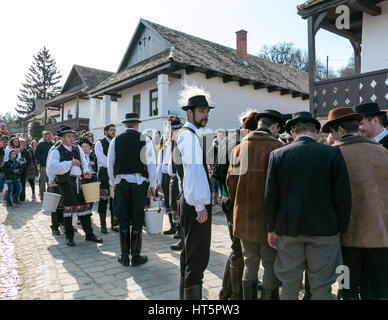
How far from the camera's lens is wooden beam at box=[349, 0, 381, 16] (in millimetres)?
8825

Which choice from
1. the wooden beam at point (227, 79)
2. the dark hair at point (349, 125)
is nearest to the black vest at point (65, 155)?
the dark hair at point (349, 125)

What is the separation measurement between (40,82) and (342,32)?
56364mm


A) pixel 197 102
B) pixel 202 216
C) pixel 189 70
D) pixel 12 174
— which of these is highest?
pixel 189 70

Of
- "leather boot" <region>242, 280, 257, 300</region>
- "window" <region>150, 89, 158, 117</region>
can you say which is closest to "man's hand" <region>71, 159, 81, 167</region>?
"leather boot" <region>242, 280, 257, 300</region>

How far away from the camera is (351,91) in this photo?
28.9 feet

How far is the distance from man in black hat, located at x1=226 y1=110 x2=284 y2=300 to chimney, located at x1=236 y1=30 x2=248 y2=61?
19986 mm

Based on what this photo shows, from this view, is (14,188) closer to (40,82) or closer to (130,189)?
(130,189)

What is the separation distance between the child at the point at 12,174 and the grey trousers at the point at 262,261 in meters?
9.40

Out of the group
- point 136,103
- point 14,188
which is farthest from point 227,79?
point 14,188

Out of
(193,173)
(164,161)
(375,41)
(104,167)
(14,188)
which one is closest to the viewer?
(193,173)

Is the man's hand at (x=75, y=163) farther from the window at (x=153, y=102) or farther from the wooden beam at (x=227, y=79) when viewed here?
the wooden beam at (x=227, y=79)

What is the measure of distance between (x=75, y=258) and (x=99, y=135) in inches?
677

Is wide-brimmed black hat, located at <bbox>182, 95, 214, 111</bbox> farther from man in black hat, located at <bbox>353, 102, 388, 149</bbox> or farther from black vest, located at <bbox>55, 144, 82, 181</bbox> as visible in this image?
black vest, located at <bbox>55, 144, 82, 181</bbox>
